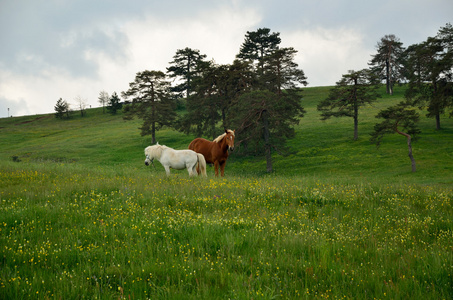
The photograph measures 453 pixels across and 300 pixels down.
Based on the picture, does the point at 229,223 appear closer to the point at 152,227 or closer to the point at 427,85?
the point at 152,227

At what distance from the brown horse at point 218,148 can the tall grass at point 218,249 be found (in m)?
10.9

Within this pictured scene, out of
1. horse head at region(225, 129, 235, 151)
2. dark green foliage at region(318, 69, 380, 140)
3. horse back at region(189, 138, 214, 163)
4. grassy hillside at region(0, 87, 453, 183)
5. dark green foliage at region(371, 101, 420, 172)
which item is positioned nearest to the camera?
horse head at region(225, 129, 235, 151)

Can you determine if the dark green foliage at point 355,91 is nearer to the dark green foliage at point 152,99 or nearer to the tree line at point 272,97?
the tree line at point 272,97

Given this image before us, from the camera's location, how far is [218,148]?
67.7ft

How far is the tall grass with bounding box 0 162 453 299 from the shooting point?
394cm

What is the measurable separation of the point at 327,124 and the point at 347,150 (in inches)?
678

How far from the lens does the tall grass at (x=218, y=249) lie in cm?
394

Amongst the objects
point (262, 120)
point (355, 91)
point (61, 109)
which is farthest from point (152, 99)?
point (61, 109)

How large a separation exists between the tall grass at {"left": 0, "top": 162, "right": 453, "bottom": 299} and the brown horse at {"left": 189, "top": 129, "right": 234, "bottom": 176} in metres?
10.9

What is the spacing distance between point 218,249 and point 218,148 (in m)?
15.4

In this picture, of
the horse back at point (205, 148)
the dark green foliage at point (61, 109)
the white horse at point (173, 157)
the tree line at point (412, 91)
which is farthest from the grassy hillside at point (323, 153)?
the dark green foliage at point (61, 109)

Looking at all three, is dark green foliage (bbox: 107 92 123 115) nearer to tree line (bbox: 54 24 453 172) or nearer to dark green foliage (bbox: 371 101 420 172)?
tree line (bbox: 54 24 453 172)

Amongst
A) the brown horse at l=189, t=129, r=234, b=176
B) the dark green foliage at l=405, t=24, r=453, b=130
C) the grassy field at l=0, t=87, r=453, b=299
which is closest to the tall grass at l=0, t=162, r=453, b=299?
the grassy field at l=0, t=87, r=453, b=299

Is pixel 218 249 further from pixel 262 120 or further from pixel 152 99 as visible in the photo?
pixel 152 99
